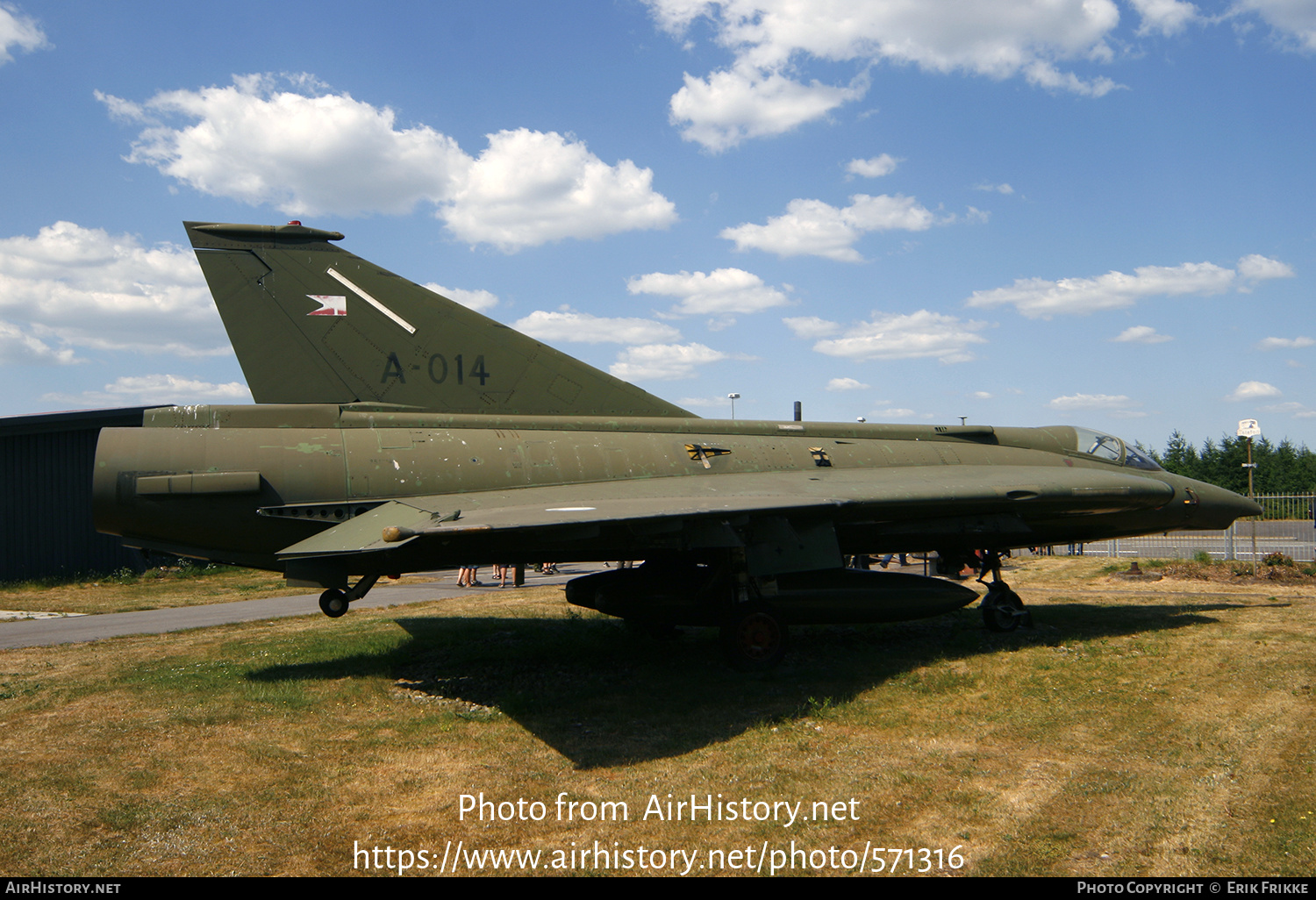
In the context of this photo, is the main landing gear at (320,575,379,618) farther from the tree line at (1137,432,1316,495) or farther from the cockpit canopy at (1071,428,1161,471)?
the tree line at (1137,432,1316,495)

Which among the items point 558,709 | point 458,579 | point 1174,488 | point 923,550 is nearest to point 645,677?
point 558,709

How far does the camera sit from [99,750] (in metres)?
6.83

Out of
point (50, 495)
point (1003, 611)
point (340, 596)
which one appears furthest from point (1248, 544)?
point (50, 495)

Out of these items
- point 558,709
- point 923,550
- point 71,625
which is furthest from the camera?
point 71,625

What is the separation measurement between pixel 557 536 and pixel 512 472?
2160 millimetres

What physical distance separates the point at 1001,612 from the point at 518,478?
7.34 metres

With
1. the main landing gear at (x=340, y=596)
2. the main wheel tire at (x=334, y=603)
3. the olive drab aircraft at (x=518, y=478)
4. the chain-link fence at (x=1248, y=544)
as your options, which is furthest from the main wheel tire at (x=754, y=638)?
the chain-link fence at (x=1248, y=544)

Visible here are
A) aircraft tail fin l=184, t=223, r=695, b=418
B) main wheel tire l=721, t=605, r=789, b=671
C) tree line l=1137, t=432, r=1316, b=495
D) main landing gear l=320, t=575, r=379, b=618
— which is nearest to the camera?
main landing gear l=320, t=575, r=379, b=618

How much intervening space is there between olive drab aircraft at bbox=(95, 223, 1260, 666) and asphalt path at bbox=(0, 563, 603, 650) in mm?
3232

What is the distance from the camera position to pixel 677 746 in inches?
266

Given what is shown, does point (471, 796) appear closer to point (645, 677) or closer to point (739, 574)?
point (645, 677)

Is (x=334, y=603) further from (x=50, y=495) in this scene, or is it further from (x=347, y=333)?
(x=50, y=495)

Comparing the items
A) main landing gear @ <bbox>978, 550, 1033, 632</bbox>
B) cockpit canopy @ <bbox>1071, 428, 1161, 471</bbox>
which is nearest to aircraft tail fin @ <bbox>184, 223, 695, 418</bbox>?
main landing gear @ <bbox>978, 550, 1033, 632</bbox>

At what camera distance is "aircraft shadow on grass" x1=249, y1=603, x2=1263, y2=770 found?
7.41 meters
